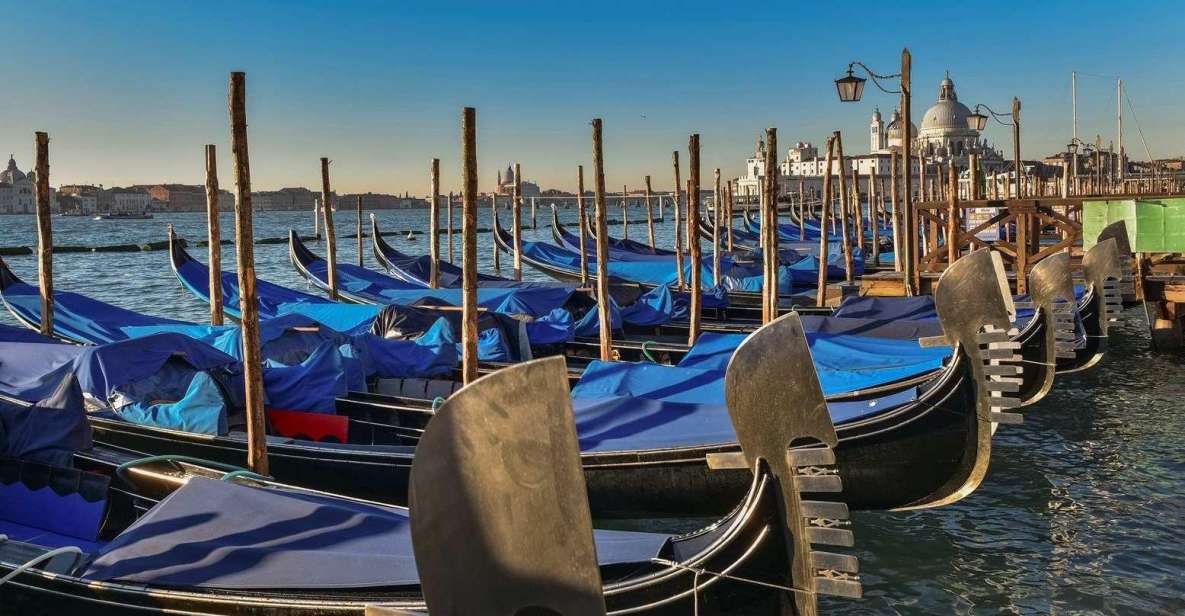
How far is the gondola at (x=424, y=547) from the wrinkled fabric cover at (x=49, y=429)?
0.14 m

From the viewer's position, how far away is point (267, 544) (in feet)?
12.5

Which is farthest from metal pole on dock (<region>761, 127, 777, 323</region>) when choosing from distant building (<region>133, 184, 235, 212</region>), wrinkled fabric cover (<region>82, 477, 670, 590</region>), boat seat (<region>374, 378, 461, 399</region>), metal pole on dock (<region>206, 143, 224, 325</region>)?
distant building (<region>133, 184, 235, 212</region>)

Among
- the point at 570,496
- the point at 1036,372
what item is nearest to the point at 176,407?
the point at 570,496

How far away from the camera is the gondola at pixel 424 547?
192cm

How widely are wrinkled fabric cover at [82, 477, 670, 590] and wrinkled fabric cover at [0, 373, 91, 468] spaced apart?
4.89 ft

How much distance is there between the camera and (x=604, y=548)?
3637 millimetres

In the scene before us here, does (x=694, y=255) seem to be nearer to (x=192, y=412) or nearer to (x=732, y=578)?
(x=192, y=412)

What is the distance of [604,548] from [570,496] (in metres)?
1.74

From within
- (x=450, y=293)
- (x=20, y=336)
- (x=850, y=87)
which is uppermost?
(x=850, y=87)

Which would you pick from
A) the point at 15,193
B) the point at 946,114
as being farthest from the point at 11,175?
the point at 946,114

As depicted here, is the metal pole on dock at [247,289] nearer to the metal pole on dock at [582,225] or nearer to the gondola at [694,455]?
the gondola at [694,455]

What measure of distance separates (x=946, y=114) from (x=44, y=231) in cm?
7865

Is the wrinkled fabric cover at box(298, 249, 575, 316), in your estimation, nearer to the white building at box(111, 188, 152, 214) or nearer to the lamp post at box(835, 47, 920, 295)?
the lamp post at box(835, 47, 920, 295)

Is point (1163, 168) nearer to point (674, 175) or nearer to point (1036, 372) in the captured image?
point (674, 175)
